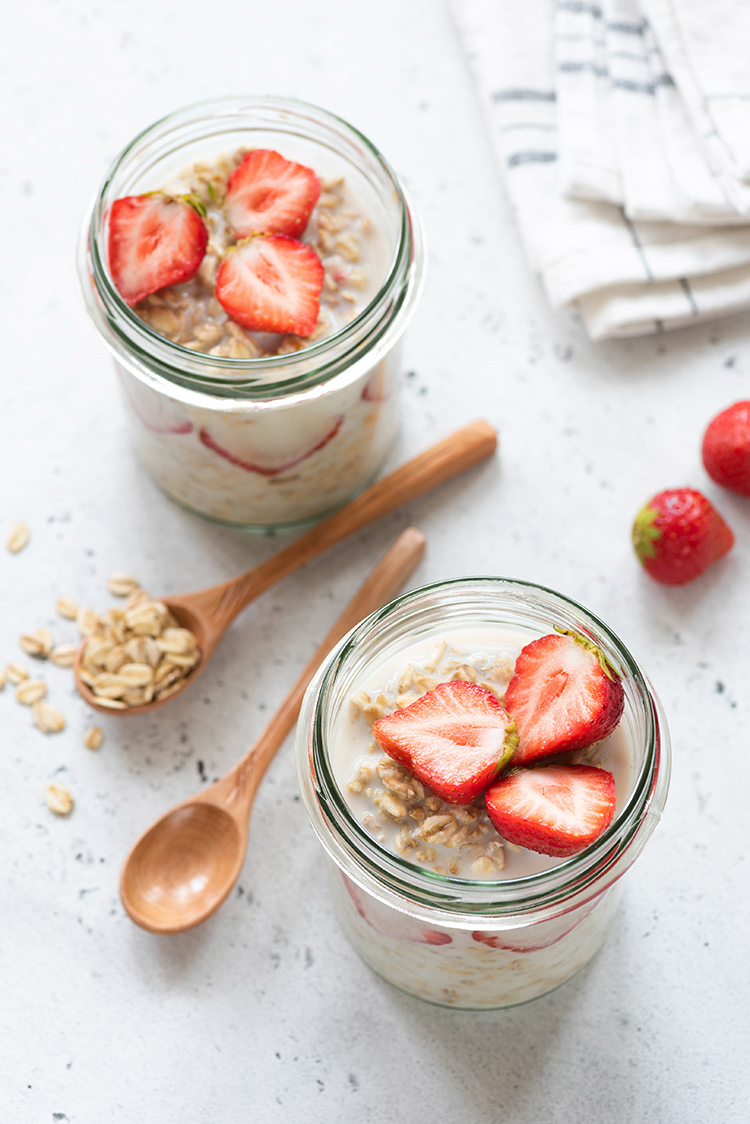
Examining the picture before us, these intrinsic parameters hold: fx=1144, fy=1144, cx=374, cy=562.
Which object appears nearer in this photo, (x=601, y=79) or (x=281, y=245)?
(x=281, y=245)

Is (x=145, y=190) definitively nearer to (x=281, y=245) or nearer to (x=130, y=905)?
(x=281, y=245)

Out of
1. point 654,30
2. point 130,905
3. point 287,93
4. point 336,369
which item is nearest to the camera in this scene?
point 336,369

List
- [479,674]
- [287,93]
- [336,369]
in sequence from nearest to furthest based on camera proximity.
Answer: [479,674]
[336,369]
[287,93]

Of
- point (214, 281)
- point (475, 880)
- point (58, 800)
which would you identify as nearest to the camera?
point (475, 880)

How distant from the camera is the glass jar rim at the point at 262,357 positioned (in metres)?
1.27

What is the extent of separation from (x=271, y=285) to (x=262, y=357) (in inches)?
3.6

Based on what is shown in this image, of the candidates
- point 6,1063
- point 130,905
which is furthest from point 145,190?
point 6,1063

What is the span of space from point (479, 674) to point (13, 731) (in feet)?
2.29

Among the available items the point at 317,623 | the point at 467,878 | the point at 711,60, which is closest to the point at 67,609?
the point at 317,623

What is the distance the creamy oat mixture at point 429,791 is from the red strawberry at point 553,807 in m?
0.03

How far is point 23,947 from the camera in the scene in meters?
1.47

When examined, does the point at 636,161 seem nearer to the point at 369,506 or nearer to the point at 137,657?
the point at 369,506

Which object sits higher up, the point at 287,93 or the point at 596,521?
the point at 287,93

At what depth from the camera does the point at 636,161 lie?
5.45 feet
